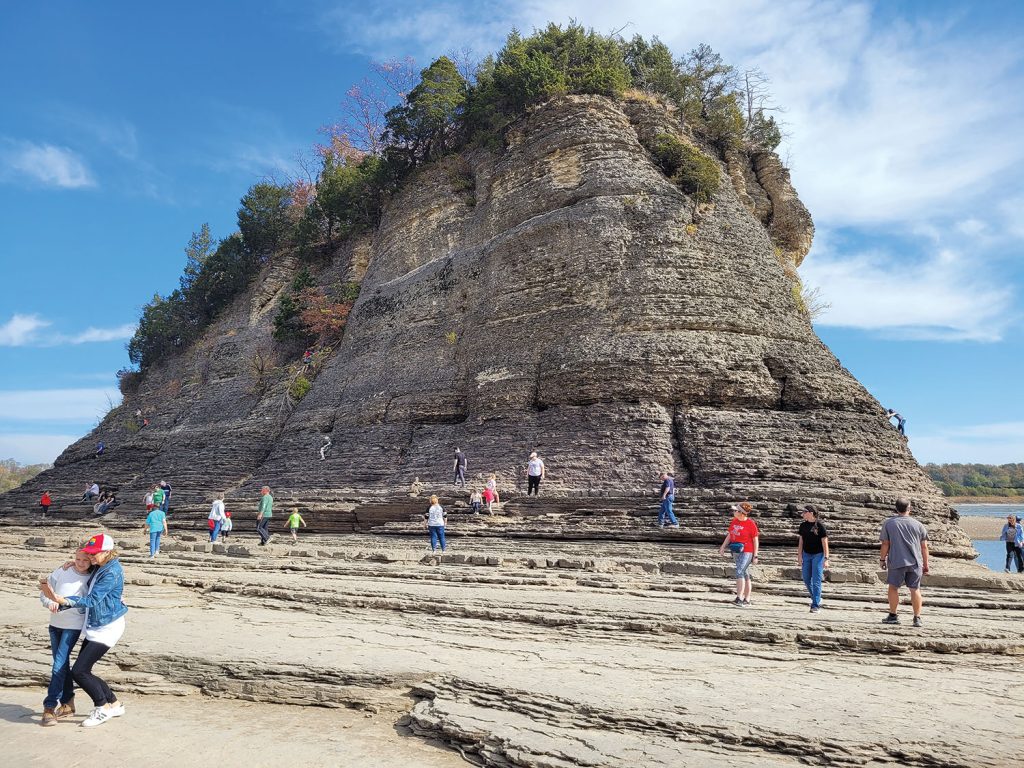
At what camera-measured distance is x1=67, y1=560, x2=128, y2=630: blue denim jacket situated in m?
5.11

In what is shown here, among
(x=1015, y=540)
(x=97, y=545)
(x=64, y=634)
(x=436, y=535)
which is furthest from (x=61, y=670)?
(x=1015, y=540)

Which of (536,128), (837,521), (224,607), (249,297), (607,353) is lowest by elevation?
(224,607)

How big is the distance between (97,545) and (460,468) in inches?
484

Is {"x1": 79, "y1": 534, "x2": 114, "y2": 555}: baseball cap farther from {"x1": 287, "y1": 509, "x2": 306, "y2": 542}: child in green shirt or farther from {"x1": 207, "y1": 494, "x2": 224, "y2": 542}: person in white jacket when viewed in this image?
{"x1": 207, "y1": 494, "x2": 224, "y2": 542}: person in white jacket

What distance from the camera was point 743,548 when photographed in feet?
30.0

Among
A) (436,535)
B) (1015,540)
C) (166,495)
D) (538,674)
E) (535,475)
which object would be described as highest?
Answer: (535,475)

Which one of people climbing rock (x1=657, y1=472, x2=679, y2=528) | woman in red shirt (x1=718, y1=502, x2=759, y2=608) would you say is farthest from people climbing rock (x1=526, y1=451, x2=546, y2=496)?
woman in red shirt (x1=718, y1=502, x2=759, y2=608)

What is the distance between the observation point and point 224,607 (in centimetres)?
925

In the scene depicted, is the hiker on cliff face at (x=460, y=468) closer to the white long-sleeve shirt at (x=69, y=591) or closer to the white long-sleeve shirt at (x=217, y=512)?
the white long-sleeve shirt at (x=217, y=512)

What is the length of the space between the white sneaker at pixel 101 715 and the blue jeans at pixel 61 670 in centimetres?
27

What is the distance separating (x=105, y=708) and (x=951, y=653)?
23.9 ft

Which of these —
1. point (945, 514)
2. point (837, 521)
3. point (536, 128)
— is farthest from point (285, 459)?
point (945, 514)

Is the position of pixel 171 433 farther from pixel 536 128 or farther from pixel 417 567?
pixel 417 567

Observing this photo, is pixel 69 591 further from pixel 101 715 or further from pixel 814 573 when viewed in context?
pixel 814 573
